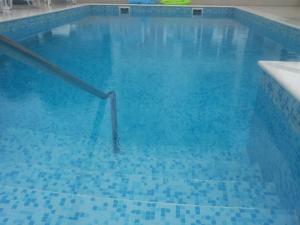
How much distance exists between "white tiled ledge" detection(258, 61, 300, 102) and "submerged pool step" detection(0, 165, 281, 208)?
618 mm

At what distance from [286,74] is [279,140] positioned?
48cm

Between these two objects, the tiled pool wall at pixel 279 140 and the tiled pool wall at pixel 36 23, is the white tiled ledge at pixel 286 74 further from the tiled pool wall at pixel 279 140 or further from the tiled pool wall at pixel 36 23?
the tiled pool wall at pixel 36 23

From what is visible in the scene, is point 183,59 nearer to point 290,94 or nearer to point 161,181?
point 290,94

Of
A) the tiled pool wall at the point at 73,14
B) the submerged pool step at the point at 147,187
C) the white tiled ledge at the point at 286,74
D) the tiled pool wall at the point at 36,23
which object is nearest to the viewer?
the submerged pool step at the point at 147,187

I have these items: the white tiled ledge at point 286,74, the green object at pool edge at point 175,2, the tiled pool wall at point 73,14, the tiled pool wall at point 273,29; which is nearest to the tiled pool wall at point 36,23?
the tiled pool wall at point 73,14

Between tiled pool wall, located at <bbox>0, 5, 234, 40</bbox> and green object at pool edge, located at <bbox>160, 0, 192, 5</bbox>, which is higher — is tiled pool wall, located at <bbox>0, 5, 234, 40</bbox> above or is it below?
below

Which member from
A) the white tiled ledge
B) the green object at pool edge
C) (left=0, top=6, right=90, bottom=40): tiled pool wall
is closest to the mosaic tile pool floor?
the white tiled ledge

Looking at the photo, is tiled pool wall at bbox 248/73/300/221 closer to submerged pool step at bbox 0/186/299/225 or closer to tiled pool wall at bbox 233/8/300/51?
submerged pool step at bbox 0/186/299/225

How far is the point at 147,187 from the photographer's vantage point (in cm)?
162

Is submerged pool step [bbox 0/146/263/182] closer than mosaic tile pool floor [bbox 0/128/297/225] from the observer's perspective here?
No

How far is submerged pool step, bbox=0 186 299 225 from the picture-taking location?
1373 millimetres

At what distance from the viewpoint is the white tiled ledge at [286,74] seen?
1.75 meters

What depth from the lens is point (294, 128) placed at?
183 cm

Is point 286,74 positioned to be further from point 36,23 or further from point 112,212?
point 36,23
